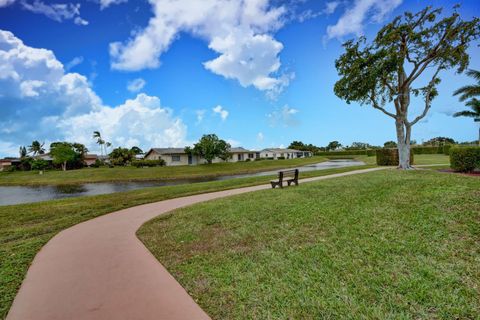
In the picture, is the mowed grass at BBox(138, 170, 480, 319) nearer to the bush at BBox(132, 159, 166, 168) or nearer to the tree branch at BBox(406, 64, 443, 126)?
the tree branch at BBox(406, 64, 443, 126)

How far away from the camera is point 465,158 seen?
41.2 ft

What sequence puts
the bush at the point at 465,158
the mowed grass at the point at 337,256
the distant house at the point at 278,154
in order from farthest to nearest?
the distant house at the point at 278,154
the bush at the point at 465,158
the mowed grass at the point at 337,256

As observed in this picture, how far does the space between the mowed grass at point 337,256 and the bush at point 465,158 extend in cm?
828

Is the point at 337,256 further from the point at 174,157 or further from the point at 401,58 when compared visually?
the point at 174,157

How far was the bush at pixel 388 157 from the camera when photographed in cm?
Result: 2247

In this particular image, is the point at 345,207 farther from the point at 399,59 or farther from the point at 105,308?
the point at 399,59

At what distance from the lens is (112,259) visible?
14.3 feet

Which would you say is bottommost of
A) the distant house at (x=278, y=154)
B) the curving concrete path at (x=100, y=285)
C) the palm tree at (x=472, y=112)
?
the curving concrete path at (x=100, y=285)

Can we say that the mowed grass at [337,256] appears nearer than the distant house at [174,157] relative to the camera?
Yes

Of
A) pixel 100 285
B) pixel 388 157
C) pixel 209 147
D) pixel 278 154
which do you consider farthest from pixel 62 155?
pixel 278 154

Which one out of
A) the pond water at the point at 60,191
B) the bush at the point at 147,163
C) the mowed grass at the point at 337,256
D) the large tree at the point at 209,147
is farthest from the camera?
the bush at the point at 147,163

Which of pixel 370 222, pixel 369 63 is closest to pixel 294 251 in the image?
pixel 370 222

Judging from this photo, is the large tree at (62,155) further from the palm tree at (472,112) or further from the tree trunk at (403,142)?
the palm tree at (472,112)

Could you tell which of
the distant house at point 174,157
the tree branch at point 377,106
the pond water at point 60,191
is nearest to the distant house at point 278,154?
the distant house at point 174,157
